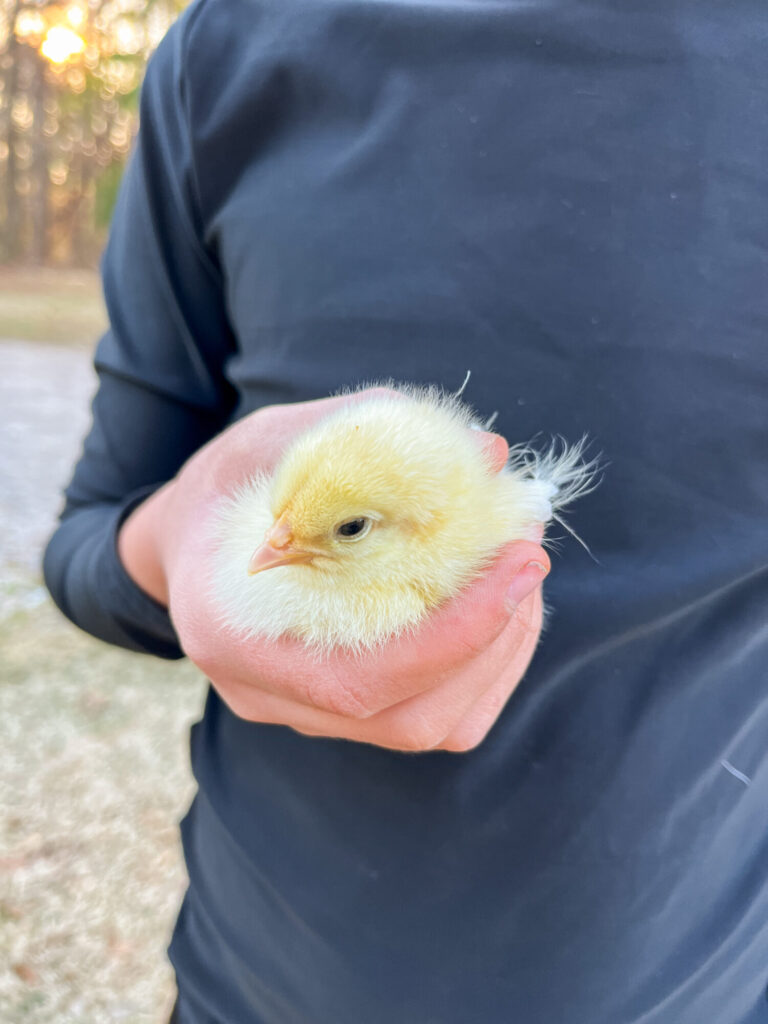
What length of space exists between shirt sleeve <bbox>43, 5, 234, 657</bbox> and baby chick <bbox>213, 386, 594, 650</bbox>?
0.24 meters

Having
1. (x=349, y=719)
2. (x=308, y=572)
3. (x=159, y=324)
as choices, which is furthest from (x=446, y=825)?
(x=159, y=324)

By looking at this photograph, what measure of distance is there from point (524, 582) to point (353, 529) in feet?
0.70

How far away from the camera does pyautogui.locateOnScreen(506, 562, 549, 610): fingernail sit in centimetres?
57

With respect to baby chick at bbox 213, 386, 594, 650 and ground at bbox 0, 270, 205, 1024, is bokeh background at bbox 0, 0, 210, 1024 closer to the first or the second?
ground at bbox 0, 270, 205, 1024

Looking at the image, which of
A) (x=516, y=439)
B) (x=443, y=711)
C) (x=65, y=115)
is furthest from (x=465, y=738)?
(x=65, y=115)

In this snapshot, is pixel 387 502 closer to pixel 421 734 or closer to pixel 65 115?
pixel 421 734

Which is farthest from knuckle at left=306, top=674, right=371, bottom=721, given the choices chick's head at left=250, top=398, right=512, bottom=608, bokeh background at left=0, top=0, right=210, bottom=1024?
bokeh background at left=0, top=0, right=210, bottom=1024

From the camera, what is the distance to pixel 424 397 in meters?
0.74

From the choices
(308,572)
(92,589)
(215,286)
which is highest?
(215,286)

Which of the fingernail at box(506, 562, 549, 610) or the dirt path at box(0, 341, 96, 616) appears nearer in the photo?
the fingernail at box(506, 562, 549, 610)

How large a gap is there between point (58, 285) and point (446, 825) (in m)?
10.9

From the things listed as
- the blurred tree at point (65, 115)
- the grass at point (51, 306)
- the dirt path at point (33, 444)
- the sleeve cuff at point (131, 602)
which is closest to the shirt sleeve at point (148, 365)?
the sleeve cuff at point (131, 602)

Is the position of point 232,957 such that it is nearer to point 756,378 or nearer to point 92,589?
point 92,589

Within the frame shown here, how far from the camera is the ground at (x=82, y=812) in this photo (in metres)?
1.68
